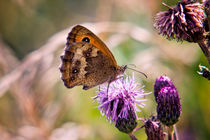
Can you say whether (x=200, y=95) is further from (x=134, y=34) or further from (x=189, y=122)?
(x=134, y=34)

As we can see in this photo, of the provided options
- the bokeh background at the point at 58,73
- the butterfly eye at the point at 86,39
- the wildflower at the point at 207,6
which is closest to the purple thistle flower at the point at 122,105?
the bokeh background at the point at 58,73

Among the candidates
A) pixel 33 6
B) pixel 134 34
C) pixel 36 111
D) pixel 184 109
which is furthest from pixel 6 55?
pixel 184 109

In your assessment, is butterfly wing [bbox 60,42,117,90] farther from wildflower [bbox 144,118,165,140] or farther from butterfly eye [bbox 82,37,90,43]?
wildflower [bbox 144,118,165,140]

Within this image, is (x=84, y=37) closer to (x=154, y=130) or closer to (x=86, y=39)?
(x=86, y=39)

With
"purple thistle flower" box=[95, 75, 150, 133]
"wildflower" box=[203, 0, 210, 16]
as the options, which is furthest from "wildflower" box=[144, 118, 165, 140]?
"wildflower" box=[203, 0, 210, 16]

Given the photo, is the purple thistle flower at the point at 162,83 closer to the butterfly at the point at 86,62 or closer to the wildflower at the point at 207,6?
the butterfly at the point at 86,62

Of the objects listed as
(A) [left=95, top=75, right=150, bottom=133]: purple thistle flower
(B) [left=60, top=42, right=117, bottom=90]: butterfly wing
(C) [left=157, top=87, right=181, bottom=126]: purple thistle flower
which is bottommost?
(C) [left=157, top=87, right=181, bottom=126]: purple thistle flower

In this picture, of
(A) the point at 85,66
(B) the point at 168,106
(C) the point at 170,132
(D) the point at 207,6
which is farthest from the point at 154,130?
(D) the point at 207,6
